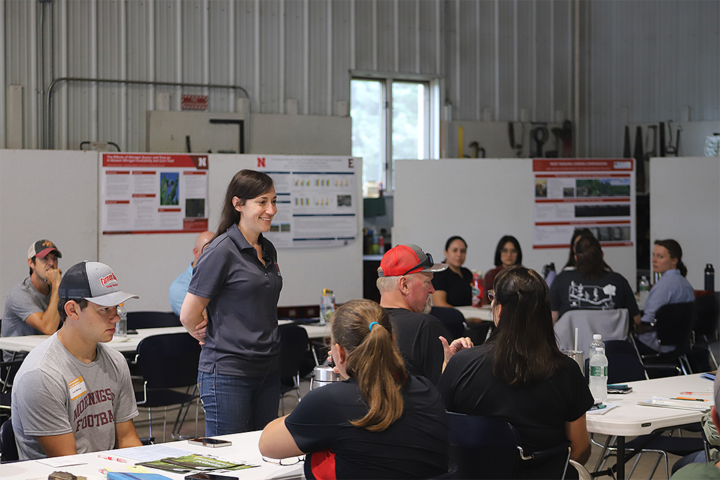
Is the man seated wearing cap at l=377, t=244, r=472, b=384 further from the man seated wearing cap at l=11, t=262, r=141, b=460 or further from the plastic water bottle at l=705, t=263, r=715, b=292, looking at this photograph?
the plastic water bottle at l=705, t=263, r=715, b=292

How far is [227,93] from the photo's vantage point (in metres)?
8.52

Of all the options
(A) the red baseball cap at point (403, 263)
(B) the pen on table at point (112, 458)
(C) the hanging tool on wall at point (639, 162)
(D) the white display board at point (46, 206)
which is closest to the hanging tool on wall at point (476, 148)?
(C) the hanging tool on wall at point (639, 162)

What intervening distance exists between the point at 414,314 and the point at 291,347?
219 centimetres

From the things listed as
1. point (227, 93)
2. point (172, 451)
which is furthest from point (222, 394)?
point (227, 93)

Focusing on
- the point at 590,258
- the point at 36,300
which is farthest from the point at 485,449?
the point at 36,300

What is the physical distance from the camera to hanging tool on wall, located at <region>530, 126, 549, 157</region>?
995 centimetres

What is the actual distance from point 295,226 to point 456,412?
5.37m

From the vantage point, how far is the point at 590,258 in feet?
17.1

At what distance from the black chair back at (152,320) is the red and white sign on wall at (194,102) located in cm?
335

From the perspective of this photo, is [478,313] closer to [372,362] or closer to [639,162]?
[372,362]

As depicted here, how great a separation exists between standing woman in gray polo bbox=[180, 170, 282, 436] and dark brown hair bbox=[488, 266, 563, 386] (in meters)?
0.93

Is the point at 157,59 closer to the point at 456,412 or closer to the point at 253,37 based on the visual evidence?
the point at 253,37

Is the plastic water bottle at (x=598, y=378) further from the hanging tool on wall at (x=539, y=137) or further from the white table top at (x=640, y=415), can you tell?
the hanging tool on wall at (x=539, y=137)

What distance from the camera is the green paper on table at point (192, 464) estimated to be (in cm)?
216
